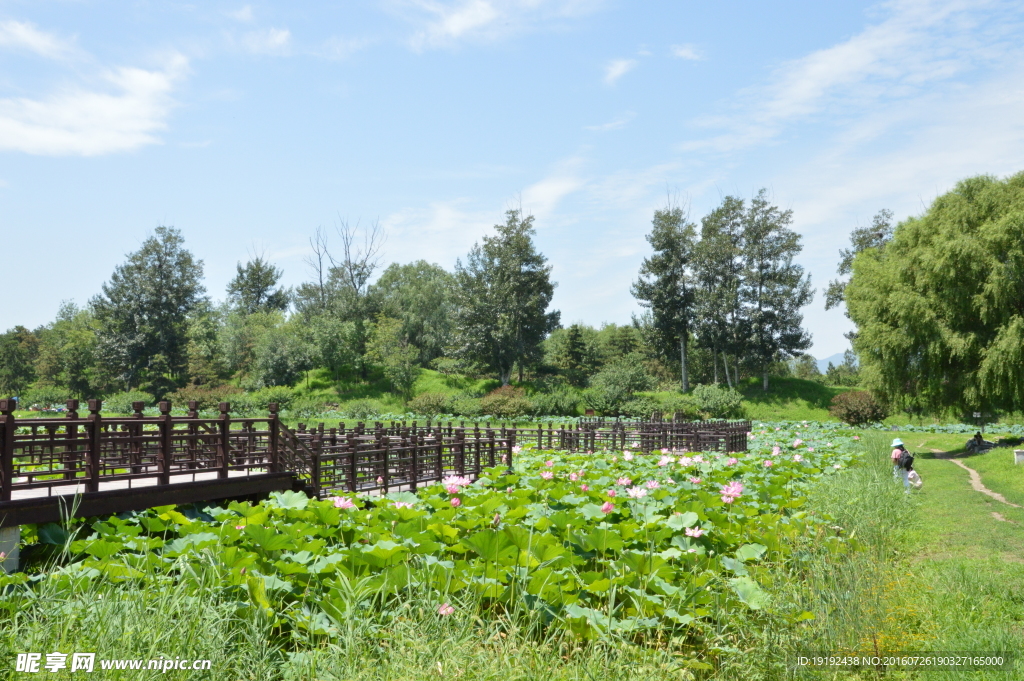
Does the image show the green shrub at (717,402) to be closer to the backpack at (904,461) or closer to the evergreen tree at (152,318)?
the backpack at (904,461)

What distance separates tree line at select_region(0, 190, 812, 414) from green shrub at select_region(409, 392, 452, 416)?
4.04 metres

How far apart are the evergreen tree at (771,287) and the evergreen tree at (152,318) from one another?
143ft

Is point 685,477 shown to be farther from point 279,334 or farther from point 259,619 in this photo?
point 279,334

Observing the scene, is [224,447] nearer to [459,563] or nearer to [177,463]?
[177,463]

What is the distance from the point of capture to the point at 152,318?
180 feet

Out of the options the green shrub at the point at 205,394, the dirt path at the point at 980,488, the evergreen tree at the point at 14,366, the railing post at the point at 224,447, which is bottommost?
the dirt path at the point at 980,488

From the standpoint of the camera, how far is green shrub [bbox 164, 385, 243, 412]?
48.2 metres

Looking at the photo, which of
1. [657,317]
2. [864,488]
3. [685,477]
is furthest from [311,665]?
[657,317]

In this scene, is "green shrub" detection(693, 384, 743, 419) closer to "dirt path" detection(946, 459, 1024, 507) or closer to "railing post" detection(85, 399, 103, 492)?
"dirt path" detection(946, 459, 1024, 507)

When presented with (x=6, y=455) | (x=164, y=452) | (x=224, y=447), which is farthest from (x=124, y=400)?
(x=6, y=455)

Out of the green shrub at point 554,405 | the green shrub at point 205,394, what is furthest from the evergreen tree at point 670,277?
the green shrub at point 205,394

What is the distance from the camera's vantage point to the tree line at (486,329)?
5050cm

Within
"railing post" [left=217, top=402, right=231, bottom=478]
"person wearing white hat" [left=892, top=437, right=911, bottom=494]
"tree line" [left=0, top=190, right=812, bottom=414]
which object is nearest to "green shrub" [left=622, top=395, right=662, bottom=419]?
"tree line" [left=0, top=190, right=812, bottom=414]

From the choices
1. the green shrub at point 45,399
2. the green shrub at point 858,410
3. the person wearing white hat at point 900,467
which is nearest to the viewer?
the person wearing white hat at point 900,467
